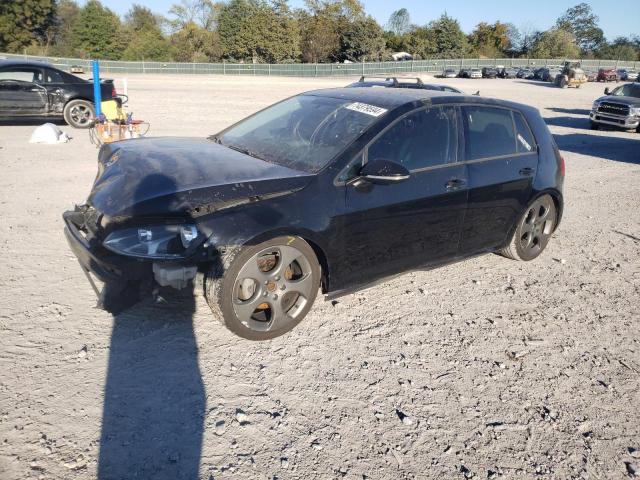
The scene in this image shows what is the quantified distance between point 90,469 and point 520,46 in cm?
11911

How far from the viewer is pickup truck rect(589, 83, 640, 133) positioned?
55.5 ft

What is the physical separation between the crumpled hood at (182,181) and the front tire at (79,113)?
9.61 metres

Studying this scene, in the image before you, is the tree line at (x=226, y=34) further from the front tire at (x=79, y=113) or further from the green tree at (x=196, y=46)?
the front tire at (x=79, y=113)

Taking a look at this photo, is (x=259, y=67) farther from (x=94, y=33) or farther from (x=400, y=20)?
(x=400, y=20)

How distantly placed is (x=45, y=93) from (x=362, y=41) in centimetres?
6900

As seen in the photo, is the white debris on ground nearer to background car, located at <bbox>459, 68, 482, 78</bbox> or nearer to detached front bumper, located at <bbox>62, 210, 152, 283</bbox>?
detached front bumper, located at <bbox>62, 210, 152, 283</bbox>

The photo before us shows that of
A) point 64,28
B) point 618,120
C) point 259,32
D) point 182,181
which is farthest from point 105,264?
point 64,28

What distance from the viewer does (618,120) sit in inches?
670

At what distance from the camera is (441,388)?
321cm

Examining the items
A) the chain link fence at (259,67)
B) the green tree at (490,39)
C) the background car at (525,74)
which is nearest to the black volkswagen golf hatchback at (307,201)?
the chain link fence at (259,67)

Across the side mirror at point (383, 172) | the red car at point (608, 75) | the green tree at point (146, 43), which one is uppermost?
the green tree at point (146, 43)

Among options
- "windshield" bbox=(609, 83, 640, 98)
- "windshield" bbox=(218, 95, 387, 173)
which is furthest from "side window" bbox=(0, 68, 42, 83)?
"windshield" bbox=(609, 83, 640, 98)

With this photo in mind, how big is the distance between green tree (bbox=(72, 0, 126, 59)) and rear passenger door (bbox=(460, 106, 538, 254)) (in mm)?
78925

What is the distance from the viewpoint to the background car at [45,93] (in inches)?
465
